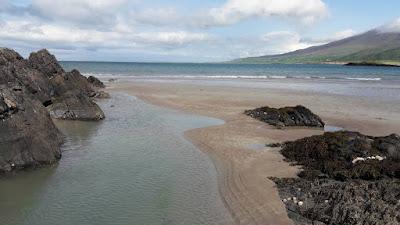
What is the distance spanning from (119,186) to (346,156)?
8.67 m

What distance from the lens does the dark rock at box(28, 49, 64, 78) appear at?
41.1 metres

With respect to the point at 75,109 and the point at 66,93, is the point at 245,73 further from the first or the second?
the point at 75,109

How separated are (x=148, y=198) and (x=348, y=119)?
64.6ft

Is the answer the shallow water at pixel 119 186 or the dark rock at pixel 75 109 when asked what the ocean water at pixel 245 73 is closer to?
the dark rock at pixel 75 109

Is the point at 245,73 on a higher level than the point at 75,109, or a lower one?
lower

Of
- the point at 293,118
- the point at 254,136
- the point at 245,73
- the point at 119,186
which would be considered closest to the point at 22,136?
the point at 119,186

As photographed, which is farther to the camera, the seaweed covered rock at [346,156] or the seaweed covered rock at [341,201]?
the seaweed covered rock at [346,156]

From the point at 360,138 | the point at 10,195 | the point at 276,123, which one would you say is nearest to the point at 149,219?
the point at 10,195

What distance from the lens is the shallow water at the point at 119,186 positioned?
11250 millimetres

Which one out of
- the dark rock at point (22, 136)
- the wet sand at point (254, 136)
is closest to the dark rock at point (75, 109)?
the wet sand at point (254, 136)

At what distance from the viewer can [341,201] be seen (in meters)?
11.5

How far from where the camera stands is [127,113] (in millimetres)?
29656

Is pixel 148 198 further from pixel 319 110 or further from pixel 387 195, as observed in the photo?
pixel 319 110

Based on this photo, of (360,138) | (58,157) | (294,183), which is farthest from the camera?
(360,138)
